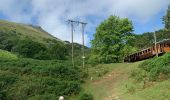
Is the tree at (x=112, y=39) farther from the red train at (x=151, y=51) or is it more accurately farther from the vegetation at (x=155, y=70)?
the vegetation at (x=155, y=70)

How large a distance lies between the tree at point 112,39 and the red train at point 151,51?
8.33 ft

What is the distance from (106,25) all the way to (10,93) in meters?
32.2

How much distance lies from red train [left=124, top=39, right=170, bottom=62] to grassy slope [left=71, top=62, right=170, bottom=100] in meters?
6.43

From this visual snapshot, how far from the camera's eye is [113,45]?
215 ft

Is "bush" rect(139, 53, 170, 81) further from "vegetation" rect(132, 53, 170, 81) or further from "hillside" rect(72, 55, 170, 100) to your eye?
"hillside" rect(72, 55, 170, 100)

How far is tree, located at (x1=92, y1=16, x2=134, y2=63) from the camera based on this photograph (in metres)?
64.6

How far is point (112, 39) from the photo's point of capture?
215 feet

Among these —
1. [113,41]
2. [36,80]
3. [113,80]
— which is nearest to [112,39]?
[113,41]

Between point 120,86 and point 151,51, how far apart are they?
17.6 metres

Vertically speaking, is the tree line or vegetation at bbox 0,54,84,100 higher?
the tree line

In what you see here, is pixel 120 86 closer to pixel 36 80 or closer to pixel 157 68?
pixel 157 68

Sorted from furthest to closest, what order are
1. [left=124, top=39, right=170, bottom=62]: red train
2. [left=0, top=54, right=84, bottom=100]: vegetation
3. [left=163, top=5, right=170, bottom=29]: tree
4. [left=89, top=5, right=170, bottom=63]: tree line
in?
1. [left=163, top=5, right=170, bottom=29]: tree
2. [left=89, top=5, right=170, bottom=63]: tree line
3. [left=124, top=39, right=170, bottom=62]: red train
4. [left=0, top=54, right=84, bottom=100]: vegetation

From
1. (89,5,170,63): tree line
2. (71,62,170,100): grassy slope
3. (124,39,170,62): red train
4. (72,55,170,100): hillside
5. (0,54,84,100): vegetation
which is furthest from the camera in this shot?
(89,5,170,63): tree line

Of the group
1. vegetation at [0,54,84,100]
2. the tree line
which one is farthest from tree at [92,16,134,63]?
vegetation at [0,54,84,100]
